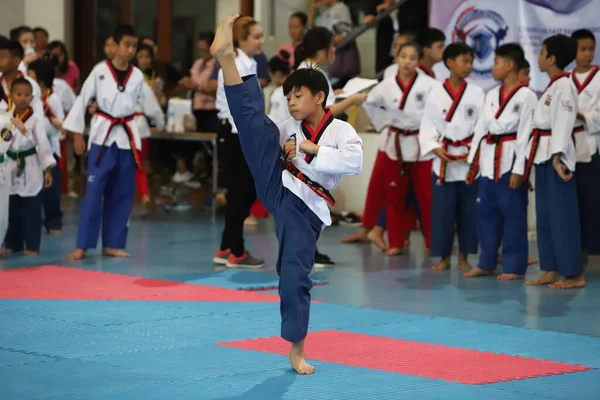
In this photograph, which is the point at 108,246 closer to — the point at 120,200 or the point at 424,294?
the point at 120,200

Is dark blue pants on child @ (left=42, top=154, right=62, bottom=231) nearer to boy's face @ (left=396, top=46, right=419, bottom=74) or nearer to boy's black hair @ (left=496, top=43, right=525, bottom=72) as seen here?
boy's face @ (left=396, top=46, right=419, bottom=74)

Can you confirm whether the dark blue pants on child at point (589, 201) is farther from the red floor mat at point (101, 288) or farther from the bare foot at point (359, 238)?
the red floor mat at point (101, 288)

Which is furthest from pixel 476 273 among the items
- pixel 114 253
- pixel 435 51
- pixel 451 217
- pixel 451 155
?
pixel 114 253

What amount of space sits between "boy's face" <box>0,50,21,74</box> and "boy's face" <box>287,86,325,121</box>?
394 centimetres

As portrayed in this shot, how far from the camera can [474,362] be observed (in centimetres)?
423

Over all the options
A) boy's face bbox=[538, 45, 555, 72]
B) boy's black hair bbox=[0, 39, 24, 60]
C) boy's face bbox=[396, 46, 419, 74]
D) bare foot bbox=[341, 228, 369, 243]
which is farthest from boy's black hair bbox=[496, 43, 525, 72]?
boy's black hair bbox=[0, 39, 24, 60]

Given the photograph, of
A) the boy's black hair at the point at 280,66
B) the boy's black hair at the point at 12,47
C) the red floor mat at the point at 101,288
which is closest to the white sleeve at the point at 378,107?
the boy's black hair at the point at 280,66

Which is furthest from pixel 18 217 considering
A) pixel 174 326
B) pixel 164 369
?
pixel 164 369

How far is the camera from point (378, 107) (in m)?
7.93

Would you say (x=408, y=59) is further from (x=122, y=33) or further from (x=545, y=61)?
(x=122, y=33)

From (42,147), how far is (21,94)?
436 mm

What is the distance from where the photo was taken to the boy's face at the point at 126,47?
7141 millimetres

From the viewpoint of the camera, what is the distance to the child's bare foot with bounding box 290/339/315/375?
12.9ft

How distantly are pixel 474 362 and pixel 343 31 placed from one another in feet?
22.5
